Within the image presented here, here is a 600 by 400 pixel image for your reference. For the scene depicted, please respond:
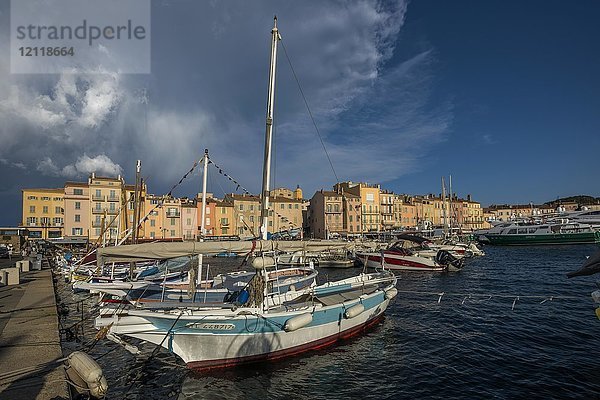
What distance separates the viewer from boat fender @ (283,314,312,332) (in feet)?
41.5

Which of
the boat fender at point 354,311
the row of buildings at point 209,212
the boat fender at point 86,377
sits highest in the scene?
the row of buildings at point 209,212

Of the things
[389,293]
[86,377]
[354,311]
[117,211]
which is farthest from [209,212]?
[86,377]

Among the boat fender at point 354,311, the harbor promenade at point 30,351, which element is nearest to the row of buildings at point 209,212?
the harbor promenade at point 30,351

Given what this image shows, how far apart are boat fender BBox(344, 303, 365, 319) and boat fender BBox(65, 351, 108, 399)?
9.48 metres

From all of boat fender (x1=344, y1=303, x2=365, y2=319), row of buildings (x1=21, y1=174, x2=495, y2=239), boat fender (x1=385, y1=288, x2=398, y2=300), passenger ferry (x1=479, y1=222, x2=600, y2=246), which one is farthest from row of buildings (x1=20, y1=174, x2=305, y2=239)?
boat fender (x1=344, y1=303, x2=365, y2=319)

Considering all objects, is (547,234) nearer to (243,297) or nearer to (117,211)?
(243,297)

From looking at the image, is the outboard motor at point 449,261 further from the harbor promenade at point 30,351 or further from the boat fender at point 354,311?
the harbor promenade at point 30,351

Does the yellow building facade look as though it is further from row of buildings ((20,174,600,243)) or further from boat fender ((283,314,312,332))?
boat fender ((283,314,312,332))

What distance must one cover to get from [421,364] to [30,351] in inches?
553

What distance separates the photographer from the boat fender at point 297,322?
12656 millimetres

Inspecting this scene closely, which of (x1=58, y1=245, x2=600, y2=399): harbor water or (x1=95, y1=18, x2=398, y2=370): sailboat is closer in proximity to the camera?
(x1=58, y1=245, x2=600, y2=399): harbor water

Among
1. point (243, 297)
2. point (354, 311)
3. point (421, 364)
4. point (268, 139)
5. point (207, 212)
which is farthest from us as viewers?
point (207, 212)

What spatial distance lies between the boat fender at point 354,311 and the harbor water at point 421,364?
1.56 m

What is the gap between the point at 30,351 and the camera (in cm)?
1197
